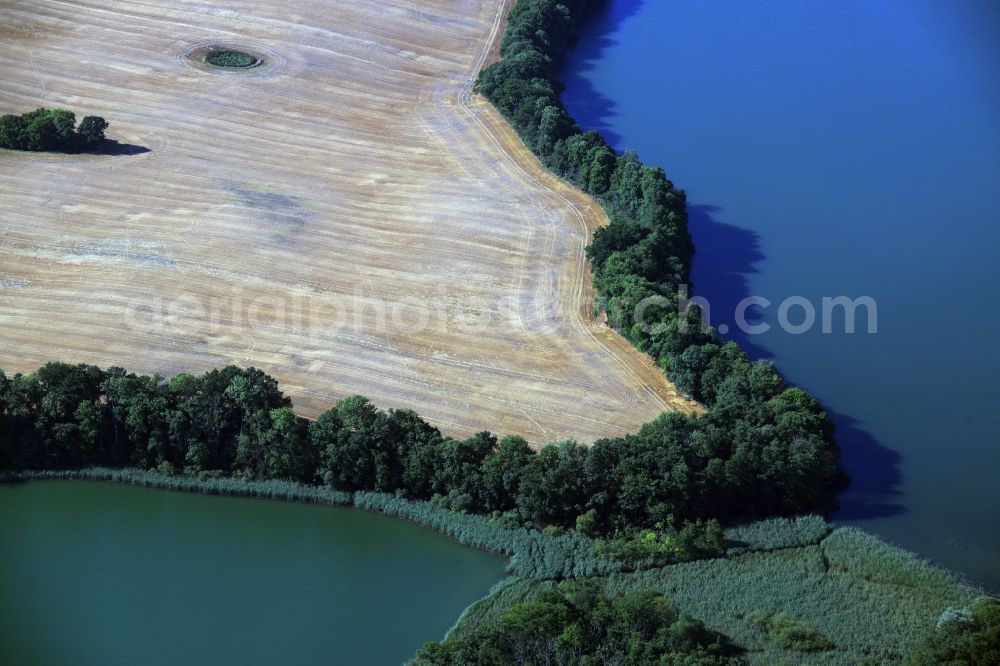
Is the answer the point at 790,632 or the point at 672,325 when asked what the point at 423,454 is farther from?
the point at 790,632

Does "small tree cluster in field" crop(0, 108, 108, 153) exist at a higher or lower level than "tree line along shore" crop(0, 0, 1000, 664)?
higher

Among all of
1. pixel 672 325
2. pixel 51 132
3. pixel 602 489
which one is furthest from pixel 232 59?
pixel 602 489

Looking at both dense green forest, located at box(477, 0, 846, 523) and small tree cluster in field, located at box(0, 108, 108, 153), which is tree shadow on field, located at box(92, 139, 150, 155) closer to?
small tree cluster in field, located at box(0, 108, 108, 153)

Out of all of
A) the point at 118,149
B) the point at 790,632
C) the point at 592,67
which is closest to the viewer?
the point at 790,632

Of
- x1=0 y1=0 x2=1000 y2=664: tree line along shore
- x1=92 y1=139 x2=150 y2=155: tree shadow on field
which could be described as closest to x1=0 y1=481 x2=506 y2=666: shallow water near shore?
x1=0 y1=0 x2=1000 y2=664: tree line along shore

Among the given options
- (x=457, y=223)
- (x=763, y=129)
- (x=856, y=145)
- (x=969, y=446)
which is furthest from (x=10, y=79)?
(x=969, y=446)

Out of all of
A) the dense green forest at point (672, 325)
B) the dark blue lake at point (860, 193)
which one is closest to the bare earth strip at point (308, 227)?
the dense green forest at point (672, 325)

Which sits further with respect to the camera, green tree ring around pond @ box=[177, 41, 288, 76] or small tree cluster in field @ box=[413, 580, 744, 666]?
green tree ring around pond @ box=[177, 41, 288, 76]
